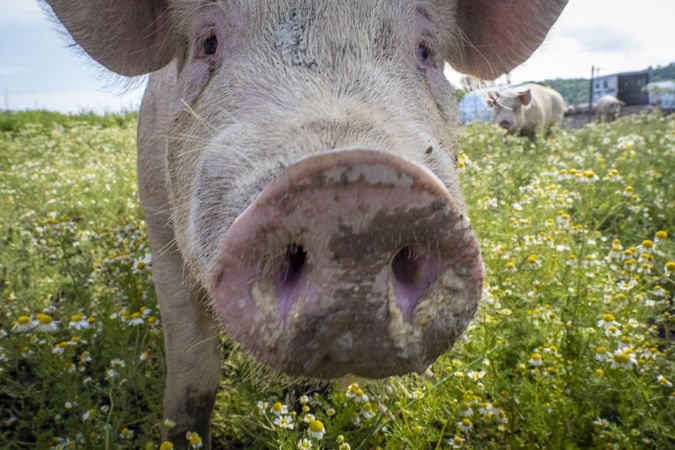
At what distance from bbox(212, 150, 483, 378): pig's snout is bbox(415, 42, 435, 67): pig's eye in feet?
2.80

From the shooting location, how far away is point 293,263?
1.14 metres

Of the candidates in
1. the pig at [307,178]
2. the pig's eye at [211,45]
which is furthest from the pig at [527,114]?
the pig's eye at [211,45]

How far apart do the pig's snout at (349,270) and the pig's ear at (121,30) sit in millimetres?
1424

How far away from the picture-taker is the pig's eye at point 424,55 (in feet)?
5.93

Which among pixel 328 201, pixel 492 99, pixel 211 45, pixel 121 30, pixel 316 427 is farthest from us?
pixel 492 99

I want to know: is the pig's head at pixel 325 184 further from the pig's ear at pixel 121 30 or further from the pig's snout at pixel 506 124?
the pig's snout at pixel 506 124

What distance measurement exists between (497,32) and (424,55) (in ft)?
2.68

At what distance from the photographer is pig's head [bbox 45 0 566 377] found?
1035mm

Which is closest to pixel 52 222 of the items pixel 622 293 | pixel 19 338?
pixel 19 338

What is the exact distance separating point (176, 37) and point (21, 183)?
5.11 meters

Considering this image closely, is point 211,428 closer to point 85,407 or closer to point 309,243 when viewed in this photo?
point 85,407

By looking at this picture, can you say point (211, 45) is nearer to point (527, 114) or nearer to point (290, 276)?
point (290, 276)

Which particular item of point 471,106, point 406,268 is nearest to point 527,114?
point 471,106

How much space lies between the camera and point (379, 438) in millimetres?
2088
